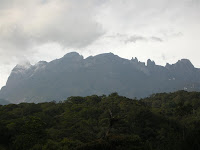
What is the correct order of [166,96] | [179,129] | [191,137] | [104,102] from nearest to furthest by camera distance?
[191,137], [179,129], [104,102], [166,96]

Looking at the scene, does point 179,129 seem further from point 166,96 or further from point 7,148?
point 166,96

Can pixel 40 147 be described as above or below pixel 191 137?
below

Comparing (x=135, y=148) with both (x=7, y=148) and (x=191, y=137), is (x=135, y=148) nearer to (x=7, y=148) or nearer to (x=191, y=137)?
(x=191, y=137)

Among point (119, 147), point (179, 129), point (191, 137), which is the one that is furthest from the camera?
point (179, 129)

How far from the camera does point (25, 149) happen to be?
148ft

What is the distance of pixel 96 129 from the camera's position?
65500 millimetres

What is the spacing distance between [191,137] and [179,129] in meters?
48.4

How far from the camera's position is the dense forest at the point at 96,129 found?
95.9 ft

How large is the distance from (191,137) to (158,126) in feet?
155

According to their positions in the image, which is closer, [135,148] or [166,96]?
[135,148]

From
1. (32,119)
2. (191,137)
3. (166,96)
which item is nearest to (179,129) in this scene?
(32,119)

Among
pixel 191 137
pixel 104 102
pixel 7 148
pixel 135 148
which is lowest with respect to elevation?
pixel 7 148

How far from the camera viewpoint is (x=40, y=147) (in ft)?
146

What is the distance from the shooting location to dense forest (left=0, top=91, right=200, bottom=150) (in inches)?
1151
